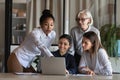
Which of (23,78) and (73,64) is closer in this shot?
(23,78)

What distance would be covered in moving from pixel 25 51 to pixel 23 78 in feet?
3.48

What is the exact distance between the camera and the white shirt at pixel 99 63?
337 cm

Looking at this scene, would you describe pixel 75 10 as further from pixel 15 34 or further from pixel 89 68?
pixel 89 68

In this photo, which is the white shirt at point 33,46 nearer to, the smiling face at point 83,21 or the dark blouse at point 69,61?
the dark blouse at point 69,61

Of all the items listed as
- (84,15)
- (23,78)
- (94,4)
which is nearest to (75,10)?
(94,4)

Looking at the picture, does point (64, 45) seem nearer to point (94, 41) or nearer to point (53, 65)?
point (94, 41)

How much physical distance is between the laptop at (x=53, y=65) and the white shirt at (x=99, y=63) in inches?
17.7

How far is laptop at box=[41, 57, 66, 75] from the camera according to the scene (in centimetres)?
308

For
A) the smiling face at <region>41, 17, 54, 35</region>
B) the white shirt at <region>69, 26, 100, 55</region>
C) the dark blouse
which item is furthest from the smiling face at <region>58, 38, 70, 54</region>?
the white shirt at <region>69, 26, 100, 55</region>

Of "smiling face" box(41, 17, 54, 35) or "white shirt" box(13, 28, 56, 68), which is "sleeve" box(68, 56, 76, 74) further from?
"smiling face" box(41, 17, 54, 35)

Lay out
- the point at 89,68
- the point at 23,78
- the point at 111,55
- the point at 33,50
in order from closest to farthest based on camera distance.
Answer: the point at 23,78, the point at 89,68, the point at 33,50, the point at 111,55

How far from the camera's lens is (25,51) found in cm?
386

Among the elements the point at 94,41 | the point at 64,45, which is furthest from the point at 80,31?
the point at 94,41

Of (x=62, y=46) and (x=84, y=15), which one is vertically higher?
(x=84, y=15)
